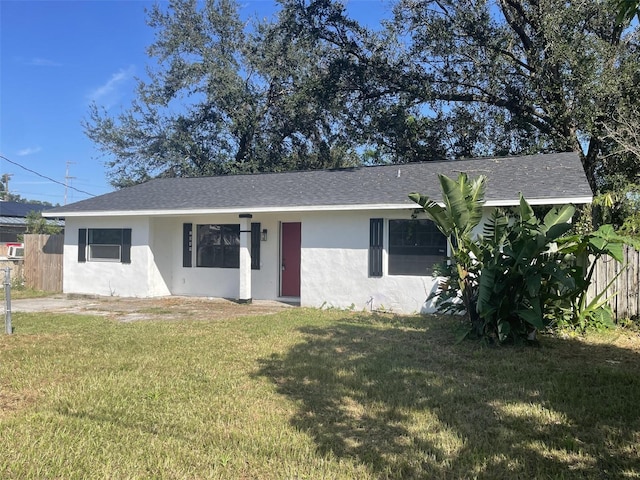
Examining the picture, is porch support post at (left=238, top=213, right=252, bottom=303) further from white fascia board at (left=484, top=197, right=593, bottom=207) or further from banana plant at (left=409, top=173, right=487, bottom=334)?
white fascia board at (left=484, top=197, right=593, bottom=207)

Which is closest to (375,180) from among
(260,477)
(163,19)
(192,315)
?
(192,315)

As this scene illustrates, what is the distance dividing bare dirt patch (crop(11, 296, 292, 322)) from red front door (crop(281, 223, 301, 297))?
2.57ft

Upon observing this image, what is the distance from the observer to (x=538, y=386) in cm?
536

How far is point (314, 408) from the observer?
4.69m

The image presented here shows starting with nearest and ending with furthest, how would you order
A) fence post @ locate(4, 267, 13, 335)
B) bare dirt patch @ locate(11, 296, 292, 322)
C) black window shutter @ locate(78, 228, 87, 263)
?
fence post @ locate(4, 267, 13, 335), bare dirt patch @ locate(11, 296, 292, 322), black window shutter @ locate(78, 228, 87, 263)

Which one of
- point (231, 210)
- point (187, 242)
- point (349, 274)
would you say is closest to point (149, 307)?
point (187, 242)

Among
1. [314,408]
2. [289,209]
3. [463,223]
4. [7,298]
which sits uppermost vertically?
[289,209]

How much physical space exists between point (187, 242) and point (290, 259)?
10.7ft

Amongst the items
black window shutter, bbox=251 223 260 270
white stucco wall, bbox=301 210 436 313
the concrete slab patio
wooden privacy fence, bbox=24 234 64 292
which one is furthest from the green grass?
wooden privacy fence, bbox=24 234 64 292

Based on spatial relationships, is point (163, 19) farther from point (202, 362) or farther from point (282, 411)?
point (282, 411)

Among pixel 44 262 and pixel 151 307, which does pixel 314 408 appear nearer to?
pixel 151 307

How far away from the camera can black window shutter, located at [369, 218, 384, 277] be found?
11062mm

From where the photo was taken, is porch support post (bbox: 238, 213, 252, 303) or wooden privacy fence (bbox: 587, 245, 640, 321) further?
porch support post (bbox: 238, 213, 252, 303)

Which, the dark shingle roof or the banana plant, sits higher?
the dark shingle roof
